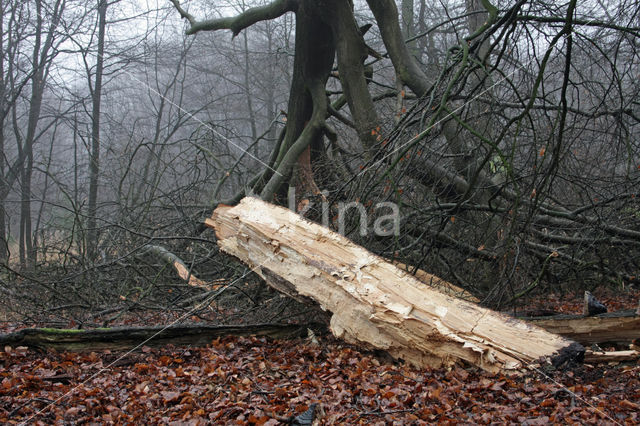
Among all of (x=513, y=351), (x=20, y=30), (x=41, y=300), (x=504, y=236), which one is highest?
(x=20, y=30)

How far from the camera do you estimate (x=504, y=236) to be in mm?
4660

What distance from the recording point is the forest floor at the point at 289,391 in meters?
2.57

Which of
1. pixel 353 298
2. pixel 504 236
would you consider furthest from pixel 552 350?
pixel 504 236

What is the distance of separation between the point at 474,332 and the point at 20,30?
37.7ft

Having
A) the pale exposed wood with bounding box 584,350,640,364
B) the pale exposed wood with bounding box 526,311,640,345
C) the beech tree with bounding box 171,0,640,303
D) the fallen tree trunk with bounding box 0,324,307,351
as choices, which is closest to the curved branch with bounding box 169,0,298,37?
the beech tree with bounding box 171,0,640,303

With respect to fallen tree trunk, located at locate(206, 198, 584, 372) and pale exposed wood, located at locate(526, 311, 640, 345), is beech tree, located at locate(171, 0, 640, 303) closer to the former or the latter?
pale exposed wood, located at locate(526, 311, 640, 345)

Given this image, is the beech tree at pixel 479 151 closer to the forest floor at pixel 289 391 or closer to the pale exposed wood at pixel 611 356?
the pale exposed wood at pixel 611 356

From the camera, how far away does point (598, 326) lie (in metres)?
3.53

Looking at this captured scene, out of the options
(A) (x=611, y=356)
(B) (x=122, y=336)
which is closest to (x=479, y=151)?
(A) (x=611, y=356)

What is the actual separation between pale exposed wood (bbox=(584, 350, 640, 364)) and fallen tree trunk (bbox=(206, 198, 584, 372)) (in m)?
0.24

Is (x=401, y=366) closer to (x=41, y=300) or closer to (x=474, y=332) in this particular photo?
(x=474, y=332)

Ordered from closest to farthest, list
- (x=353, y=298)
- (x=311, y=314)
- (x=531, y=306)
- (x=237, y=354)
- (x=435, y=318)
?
(x=435, y=318), (x=353, y=298), (x=237, y=354), (x=311, y=314), (x=531, y=306)

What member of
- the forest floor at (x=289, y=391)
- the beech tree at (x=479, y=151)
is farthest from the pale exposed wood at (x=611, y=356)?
the beech tree at (x=479, y=151)

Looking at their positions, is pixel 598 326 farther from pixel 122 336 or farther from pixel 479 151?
pixel 122 336
